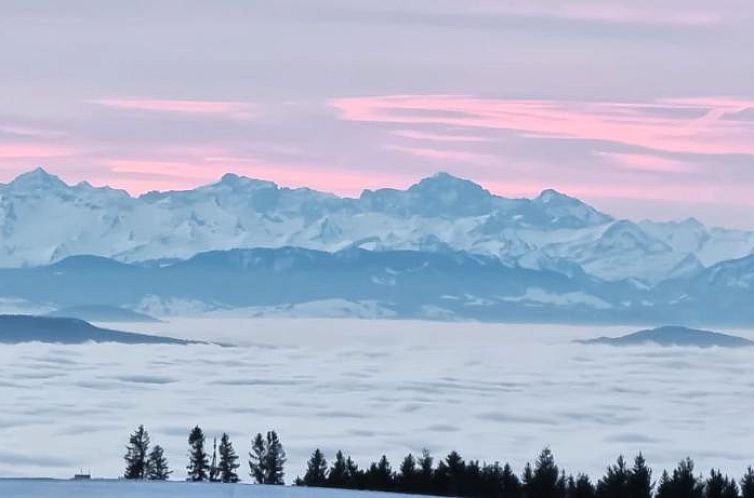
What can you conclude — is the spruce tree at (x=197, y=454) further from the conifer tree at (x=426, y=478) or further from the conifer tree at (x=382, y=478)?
the conifer tree at (x=426, y=478)

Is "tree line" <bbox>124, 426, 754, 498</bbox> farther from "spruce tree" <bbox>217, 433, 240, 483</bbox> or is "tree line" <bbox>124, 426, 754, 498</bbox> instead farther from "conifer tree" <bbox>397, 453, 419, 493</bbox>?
"spruce tree" <bbox>217, 433, 240, 483</bbox>

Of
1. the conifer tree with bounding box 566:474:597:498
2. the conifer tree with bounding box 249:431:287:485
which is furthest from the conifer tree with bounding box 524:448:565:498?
the conifer tree with bounding box 249:431:287:485

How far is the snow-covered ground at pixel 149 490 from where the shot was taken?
2408 inches

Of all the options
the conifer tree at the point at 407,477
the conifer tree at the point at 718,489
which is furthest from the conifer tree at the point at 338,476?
the conifer tree at the point at 718,489

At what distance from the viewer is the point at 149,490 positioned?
62.4m

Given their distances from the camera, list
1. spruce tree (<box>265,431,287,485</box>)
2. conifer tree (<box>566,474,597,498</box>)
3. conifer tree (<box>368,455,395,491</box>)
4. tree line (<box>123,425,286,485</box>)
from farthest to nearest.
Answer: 1. spruce tree (<box>265,431,287,485</box>)
2. tree line (<box>123,425,286,485</box>)
3. conifer tree (<box>368,455,395,491</box>)
4. conifer tree (<box>566,474,597,498</box>)

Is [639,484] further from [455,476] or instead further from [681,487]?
[455,476]

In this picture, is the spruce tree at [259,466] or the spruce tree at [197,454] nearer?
the spruce tree at [197,454]

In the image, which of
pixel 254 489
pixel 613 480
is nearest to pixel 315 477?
pixel 613 480

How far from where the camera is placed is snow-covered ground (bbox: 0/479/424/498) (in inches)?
2408

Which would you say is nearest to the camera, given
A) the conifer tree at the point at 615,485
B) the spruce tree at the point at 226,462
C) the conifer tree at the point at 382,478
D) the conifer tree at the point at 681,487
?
the conifer tree at the point at 681,487

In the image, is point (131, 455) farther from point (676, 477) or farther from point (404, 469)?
point (676, 477)

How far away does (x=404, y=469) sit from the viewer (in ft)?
305

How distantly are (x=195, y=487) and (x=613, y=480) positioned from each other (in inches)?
1189
